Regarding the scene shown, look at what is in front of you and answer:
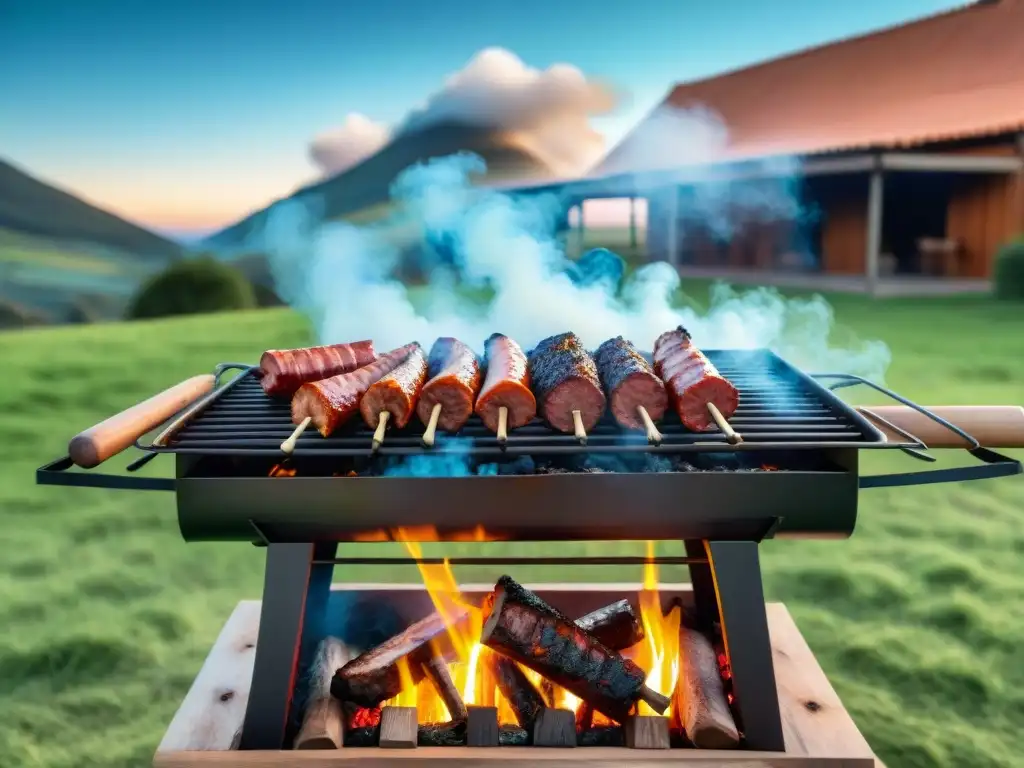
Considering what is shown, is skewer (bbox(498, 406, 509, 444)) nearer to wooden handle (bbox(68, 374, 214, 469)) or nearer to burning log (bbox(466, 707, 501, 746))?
burning log (bbox(466, 707, 501, 746))

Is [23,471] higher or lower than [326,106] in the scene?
lower

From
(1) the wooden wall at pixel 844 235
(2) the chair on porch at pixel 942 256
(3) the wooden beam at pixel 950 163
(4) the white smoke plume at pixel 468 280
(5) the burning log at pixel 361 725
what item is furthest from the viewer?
(1) the wooden wall at pixel 844 235

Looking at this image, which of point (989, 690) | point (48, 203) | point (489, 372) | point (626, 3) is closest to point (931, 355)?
point (989, 690)

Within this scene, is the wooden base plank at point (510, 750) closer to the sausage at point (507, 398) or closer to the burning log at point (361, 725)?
the burning log at point (361, 725)

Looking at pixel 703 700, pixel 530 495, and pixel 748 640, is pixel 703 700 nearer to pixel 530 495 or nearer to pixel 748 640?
pixel 748 640

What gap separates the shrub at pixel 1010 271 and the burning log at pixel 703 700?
44.7 feet

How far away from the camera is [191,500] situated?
216cm

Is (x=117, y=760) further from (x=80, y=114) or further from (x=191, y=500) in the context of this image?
(x=80, y=114)

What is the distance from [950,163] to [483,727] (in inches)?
636

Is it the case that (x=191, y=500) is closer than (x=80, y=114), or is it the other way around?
(x=191, y=500)

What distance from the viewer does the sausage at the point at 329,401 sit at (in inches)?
87.7

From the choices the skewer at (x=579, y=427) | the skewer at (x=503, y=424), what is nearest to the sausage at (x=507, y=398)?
the skewer at (x=503, y=424)

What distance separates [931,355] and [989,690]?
22.9 feet

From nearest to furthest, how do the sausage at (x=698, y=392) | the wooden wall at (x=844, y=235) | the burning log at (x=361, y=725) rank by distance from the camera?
the sausage at (x=698, y=392) < the burning log at (x=361, y=725) < the wooden wall at (x=844, y=235)
